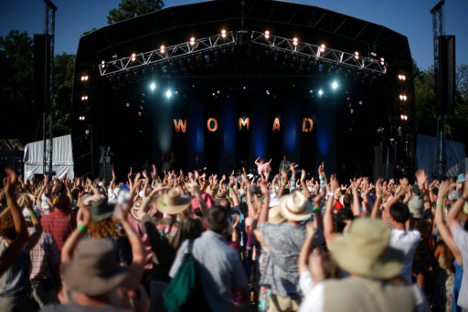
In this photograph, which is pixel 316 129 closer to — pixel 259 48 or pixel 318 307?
pixel 259 48

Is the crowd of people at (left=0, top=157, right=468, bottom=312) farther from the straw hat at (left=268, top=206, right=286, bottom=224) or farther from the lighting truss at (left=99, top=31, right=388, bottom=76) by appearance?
the lighting truss at (left=99, top=31, right=388, bottom=76)

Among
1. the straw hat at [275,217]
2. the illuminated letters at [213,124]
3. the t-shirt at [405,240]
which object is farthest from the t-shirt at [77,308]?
the illuminated letters at [213,124]

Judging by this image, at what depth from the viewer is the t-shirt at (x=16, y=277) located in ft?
14.0

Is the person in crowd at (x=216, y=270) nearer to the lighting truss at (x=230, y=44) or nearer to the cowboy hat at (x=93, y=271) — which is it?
the cowboy hat at (x=93, y=271)

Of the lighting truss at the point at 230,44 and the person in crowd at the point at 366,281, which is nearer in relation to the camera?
the person in crowd at the point at 366,281

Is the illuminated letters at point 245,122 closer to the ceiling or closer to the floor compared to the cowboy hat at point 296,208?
closer to the ceiling

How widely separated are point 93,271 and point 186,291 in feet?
3.98

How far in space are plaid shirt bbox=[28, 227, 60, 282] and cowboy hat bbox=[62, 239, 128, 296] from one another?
7.30 ft

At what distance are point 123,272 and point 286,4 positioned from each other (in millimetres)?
16927

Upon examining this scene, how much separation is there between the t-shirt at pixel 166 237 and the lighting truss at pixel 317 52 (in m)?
13.6

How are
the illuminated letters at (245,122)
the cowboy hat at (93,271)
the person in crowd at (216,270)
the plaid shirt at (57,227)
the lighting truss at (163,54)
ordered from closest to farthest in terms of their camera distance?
1. the cowboy hat at (93,271)
2. the person in crowd at (216,270)
3. the plaid shirt at (57,227)
4. the lighting truss at (163,54)
5. the illuminated letters at (245,122)

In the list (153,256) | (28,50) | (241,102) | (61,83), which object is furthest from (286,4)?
(28,50)

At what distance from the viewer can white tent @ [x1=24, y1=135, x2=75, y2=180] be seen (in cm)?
2605

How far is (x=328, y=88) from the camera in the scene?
23.1 meters
